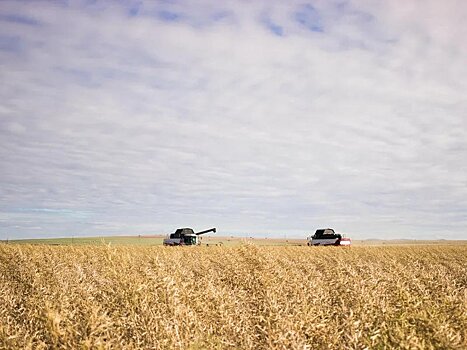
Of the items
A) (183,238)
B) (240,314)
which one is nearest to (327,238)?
(183,238)

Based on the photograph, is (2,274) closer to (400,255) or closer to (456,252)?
(400,255)

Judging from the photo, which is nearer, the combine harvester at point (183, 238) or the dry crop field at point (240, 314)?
the dry crop field at point (240, 314)

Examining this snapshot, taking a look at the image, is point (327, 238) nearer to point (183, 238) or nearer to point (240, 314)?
point (183, 238)

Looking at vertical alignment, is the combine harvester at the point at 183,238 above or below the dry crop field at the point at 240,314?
above

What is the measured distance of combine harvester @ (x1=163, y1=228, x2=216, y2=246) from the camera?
49.4 meters

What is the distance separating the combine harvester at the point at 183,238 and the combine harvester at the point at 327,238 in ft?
41.6

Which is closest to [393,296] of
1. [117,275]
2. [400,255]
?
[117,275]

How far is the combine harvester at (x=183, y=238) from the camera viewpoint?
49.4 meters

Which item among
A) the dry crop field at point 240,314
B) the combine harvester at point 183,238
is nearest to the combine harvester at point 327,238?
the combine harvester at point 183,238

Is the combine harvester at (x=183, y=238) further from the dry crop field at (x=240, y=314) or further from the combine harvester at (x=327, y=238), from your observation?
the dry crop field at (x=240, y=314)

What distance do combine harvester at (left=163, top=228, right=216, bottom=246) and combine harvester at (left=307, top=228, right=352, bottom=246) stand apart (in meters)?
12.7

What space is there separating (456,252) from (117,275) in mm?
33582

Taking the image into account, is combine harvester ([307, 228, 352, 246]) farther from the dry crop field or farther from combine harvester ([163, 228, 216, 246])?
the dry crop field

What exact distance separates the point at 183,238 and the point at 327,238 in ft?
52.6
